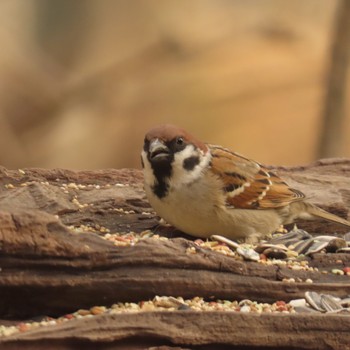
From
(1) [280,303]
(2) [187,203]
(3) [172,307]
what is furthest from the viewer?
(2) [187,203]

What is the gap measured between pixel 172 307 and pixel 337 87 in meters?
3.79

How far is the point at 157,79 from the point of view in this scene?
33.7ft

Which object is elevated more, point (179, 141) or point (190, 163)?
point (179, 141)

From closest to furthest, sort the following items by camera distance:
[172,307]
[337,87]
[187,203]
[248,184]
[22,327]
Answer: [22,327] → [172,307] → [187,203] → [248,184] → [337,87]

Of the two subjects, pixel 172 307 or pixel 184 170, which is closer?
pixel 172 307

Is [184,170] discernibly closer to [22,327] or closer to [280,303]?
[280,303]

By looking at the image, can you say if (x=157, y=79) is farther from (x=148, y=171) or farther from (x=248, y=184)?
(x=148, y=171)

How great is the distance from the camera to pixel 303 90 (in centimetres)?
Result: 1027

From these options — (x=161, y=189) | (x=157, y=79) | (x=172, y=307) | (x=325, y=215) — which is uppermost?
(x=161, y=189)

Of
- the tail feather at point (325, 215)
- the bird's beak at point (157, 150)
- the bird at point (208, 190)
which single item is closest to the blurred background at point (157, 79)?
the tail feather at point (325, 215)

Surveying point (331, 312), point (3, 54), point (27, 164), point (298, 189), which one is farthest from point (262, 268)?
point (3, 54)

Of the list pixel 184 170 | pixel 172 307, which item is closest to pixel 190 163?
pixel 184 170

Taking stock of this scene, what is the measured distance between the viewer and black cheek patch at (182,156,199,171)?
4617mm

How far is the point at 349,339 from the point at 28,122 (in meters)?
7.07
